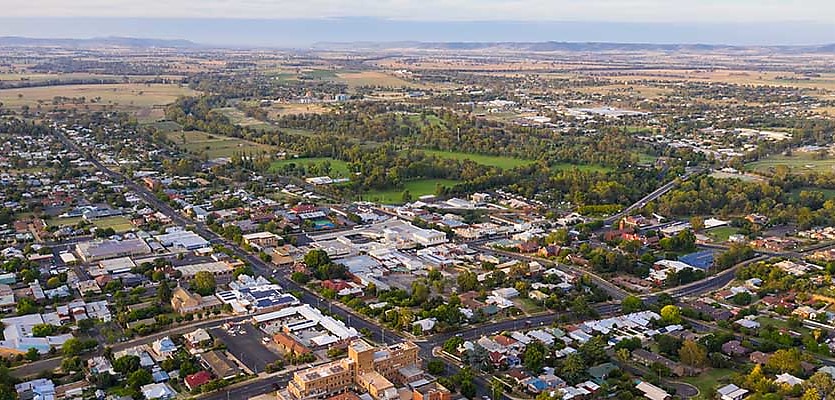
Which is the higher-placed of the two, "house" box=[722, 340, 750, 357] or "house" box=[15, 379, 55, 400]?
"house" box=[722, 340, 750, 357]

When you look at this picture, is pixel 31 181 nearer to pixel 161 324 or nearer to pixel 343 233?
Answer: pixel 343 233

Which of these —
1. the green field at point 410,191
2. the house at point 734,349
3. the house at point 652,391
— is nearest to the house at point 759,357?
the house at point 734,349

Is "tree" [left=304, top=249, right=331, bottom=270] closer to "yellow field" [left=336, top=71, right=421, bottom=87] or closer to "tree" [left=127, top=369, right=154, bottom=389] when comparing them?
"tree" [left=127, top=369, right=154, bottom=389]

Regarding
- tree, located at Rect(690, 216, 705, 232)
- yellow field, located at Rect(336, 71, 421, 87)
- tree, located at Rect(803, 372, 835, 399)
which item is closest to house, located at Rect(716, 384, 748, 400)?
tree, located at Rect(803, 372, 835, 399)

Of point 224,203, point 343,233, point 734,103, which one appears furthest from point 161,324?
point 734,103

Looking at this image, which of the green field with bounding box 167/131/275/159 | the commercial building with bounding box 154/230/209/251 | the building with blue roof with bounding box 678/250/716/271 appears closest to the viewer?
the building with blue roof with bounding box 678/250/716/271

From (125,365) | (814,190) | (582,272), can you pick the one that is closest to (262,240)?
(125,365)

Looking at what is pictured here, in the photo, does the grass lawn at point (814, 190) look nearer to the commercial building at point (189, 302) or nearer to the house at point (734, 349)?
the house at point (734, 349)

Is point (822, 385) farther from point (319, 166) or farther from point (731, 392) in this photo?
point (319, 166)
